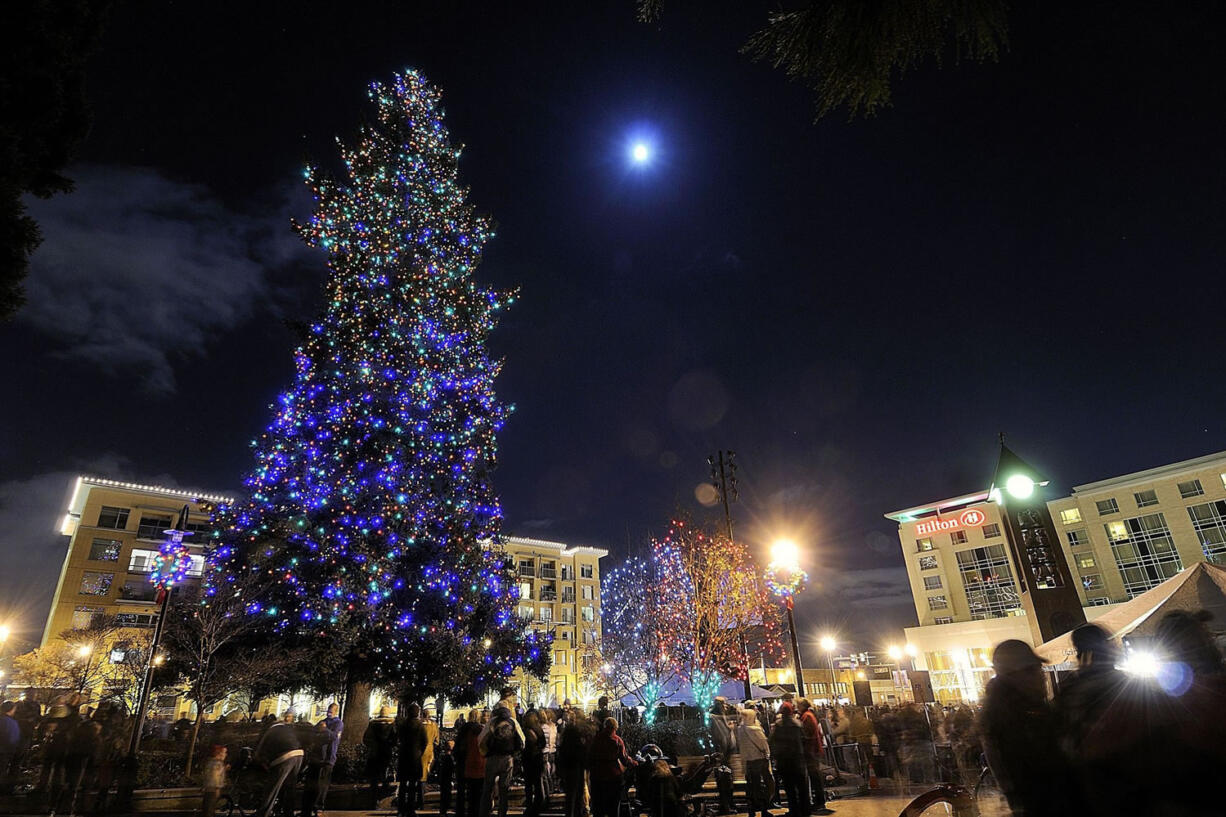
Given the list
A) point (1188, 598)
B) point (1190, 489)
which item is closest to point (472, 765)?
point (1188, 598)

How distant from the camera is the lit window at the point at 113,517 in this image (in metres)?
50.8

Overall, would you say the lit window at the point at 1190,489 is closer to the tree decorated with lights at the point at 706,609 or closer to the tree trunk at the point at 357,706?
the tree decorated with lights at the point at 706,609

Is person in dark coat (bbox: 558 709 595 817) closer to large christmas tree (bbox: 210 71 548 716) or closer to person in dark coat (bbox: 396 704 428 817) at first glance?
person in dark coat (bbox: 396 704 428 817)

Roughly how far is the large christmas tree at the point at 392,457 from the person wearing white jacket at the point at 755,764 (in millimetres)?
7631

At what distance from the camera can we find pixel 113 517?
51.2 m

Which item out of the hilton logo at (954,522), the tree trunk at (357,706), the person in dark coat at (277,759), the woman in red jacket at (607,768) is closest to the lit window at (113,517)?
the tree trunk at (357,706)

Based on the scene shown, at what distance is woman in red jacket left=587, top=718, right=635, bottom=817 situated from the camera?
824 centimetres

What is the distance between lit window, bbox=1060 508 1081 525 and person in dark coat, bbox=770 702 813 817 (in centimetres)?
7268

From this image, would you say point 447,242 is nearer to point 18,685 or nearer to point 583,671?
point 18,685

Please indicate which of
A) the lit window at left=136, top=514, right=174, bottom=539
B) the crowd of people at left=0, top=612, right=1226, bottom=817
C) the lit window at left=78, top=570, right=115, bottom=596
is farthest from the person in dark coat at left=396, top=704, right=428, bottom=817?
the lit window at left=78, top=570, right=115, bottom=596

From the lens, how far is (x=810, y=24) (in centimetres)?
245

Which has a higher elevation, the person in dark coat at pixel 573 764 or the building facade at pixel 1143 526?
the building facade at pixel 1143 526

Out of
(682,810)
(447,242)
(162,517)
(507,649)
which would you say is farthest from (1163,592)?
(162,517)

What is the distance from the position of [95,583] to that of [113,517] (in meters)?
5.48
